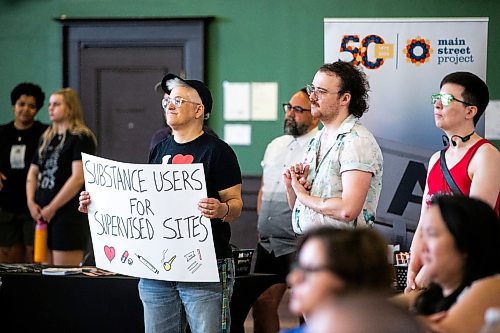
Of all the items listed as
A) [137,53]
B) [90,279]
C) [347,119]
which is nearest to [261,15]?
[137,53]

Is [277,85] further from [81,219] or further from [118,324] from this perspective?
[118,324]

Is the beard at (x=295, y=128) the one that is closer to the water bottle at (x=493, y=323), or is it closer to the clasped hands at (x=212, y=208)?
the clasped hands at (x=212, y=208)

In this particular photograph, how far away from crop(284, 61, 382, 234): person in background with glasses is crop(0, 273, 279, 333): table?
1.12 m

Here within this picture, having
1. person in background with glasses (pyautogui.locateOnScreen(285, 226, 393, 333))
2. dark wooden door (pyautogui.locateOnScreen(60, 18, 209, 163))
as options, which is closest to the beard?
dark wooden door (pyautogui.locateOnScreen(60, 18, 209, 163))

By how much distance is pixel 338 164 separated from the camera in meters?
3.65

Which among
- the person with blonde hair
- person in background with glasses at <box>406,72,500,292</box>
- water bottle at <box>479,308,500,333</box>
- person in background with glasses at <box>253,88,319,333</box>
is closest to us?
water bottle at <box>479,308,500,333</box>

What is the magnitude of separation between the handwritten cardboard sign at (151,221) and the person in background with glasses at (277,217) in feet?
4.82

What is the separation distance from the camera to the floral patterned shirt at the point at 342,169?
3.62 metres

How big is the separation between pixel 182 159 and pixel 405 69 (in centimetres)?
259

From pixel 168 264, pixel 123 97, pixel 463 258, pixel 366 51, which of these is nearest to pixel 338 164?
pixel 168 264

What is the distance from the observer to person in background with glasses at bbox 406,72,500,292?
3.58 meters

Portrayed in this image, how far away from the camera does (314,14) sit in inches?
290

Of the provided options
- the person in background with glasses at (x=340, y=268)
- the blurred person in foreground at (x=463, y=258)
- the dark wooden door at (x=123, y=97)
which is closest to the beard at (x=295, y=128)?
the dark wooden door at (x=123, y=97)

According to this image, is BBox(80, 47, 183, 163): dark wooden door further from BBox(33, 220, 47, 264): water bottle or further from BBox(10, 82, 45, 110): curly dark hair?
BBox(33, 220, 47, 264): water bottle
